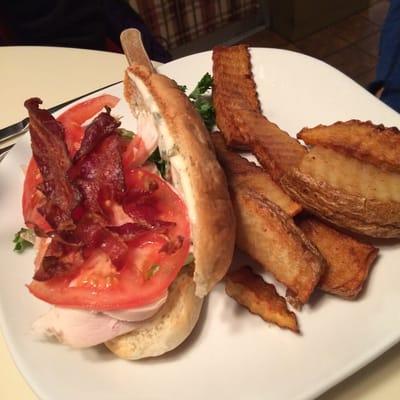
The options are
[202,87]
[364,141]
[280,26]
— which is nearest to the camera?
[364,141]

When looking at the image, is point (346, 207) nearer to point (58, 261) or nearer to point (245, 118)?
point (245, 118)

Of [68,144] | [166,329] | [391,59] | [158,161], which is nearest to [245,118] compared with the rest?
[158,161]

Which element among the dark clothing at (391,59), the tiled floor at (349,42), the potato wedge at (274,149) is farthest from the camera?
the tiled floor at (349,42)

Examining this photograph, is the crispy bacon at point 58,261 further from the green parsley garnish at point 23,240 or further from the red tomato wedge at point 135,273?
the green parsley garnish at point 23,240

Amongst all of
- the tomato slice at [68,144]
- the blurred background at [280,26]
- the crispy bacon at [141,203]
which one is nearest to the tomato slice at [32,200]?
the tomato slice at [68,144]

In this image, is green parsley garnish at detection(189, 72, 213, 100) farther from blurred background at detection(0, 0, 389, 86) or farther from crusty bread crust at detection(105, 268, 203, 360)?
blurred background at detection(0, 0, 389, 86)

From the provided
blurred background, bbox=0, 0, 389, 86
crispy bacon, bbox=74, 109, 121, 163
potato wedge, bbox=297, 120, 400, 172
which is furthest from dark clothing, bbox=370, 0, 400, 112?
blurred background, bbox=0, 0, 389, 86
